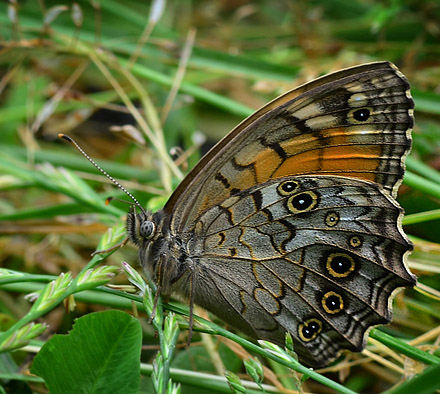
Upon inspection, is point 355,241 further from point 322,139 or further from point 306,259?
point 322,139

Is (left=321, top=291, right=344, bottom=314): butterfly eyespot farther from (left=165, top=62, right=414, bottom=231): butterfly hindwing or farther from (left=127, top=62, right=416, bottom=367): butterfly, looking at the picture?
(left=165, top=62, right=414, bottom=231): butterfly hindwing

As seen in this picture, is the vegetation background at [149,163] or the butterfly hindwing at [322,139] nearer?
the vegetation background at [149,163]

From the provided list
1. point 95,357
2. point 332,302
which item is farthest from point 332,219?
point 95,357

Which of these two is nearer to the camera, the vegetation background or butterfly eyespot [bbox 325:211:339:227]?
the vegetation background

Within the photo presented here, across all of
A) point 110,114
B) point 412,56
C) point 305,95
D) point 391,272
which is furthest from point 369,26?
point 391,272

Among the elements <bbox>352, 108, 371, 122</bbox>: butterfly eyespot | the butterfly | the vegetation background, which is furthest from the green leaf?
<bbox>352, 108, 371, 122</bbox>: butterfly eyespot

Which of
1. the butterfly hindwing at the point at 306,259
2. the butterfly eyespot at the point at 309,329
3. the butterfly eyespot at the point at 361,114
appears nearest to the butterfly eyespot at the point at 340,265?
the butterfly hindwing at the point at 306,259

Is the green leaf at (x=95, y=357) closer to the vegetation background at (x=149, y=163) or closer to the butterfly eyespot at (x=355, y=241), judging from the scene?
the vegetation background at (x=149, y=163)
